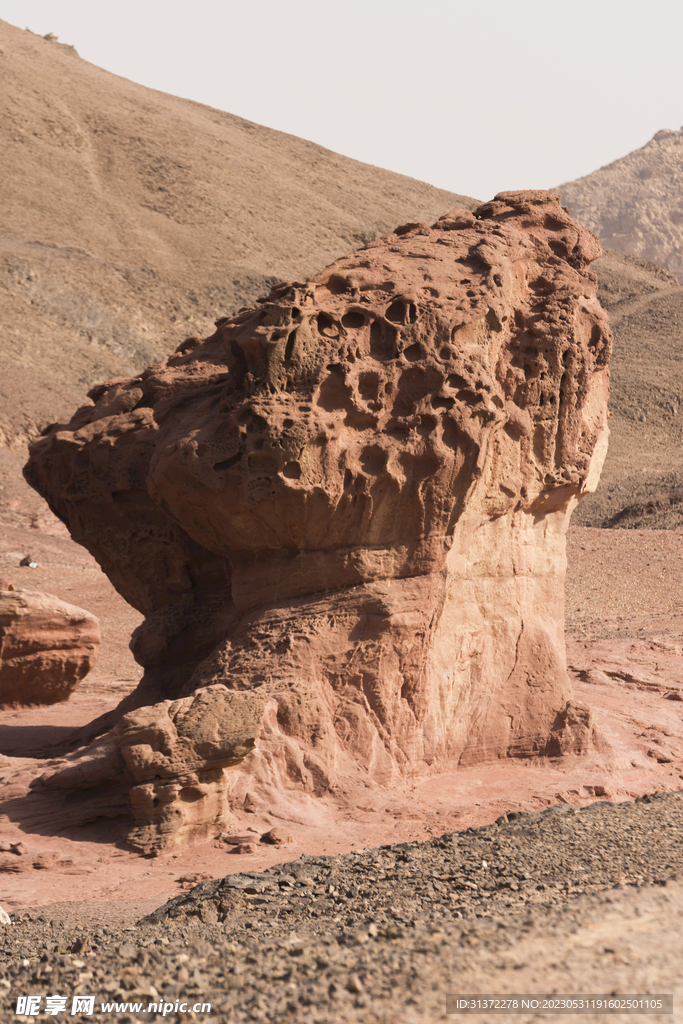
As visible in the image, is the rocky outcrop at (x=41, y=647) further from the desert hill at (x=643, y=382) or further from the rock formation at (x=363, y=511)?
the desert hill at (x=643, y=382)

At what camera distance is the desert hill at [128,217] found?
42031 millimetres

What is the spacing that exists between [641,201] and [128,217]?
226ft

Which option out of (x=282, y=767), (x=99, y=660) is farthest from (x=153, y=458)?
(x=99, y=660)

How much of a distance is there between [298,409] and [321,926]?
13.7 ft

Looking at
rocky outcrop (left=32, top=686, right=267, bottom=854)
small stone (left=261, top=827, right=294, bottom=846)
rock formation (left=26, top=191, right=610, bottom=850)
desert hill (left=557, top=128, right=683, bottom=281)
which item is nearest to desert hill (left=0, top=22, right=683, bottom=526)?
rock formation (left=26, top=191, right=610, bottom=850)

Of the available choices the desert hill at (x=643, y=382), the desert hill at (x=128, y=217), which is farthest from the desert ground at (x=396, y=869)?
the desert hill at (x=128, y=217)

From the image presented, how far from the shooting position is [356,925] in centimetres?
504

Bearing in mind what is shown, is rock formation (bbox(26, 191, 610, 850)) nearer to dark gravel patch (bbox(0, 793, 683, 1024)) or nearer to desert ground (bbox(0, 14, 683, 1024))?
desert ground (bbox(0, 14, 683, 1024))

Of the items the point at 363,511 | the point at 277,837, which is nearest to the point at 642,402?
the point at 363,511

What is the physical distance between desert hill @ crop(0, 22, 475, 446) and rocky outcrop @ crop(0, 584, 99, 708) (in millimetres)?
21212

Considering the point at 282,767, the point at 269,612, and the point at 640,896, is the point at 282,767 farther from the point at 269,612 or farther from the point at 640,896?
the point at 640,896

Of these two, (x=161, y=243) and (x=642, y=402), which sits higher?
(x=161, y=243)

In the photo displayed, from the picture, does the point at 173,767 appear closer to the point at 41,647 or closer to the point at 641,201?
the point at 41,647

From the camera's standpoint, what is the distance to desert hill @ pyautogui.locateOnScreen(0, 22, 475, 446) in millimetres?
42031
